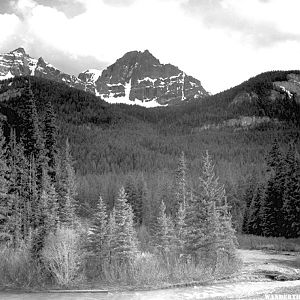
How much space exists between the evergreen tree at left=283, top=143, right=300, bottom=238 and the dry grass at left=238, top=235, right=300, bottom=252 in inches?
72.8

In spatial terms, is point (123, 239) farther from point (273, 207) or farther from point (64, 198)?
point (273, 207)

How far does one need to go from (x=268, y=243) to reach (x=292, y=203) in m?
6.82

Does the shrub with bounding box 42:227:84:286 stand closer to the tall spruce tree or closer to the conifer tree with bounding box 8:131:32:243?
the conifer tree with bounding box 8:131:32:243

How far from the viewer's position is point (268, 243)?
67812 mm

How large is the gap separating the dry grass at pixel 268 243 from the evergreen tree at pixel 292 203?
185 centimetres

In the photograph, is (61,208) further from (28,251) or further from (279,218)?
(279,218)

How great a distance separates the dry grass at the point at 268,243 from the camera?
6297 centimetres

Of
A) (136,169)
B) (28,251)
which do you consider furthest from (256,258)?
(136,169)

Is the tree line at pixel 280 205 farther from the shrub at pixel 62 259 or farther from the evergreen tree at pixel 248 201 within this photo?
the shrub at pixel 62 259

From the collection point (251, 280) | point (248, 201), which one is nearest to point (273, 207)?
point (248, 201)

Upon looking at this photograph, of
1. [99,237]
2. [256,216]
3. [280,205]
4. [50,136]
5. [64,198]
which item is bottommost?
[99,237]

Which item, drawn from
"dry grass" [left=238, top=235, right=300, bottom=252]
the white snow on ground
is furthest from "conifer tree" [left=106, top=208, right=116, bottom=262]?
"dry grass" [left=238, top=235, right=300, bottom=252]

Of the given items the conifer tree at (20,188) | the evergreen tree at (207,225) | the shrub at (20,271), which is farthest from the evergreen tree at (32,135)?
the evergreen tree at (207,225)

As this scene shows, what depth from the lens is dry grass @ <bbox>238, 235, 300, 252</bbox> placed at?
62969mm
